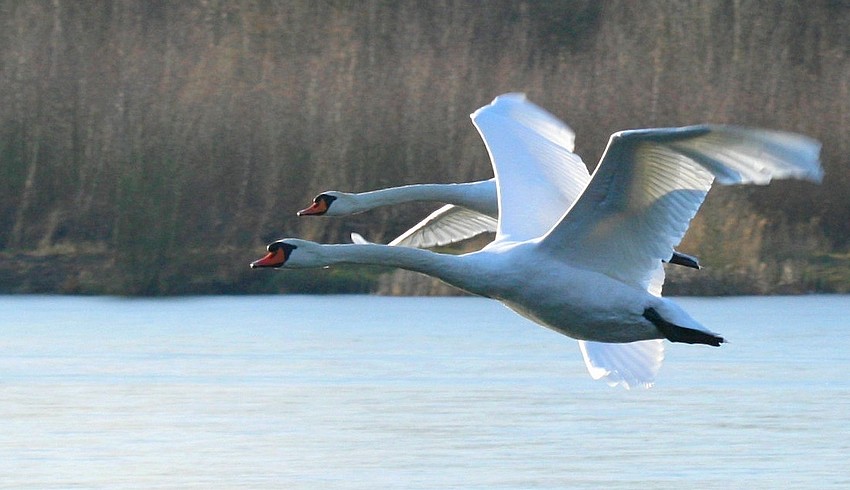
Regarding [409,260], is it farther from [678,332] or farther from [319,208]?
[319,208]

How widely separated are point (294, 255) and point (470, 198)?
2.23 meters

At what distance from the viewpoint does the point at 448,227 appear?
33.9ft

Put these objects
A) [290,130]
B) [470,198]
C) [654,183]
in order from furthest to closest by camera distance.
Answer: [290,130] < [470,198] < [654,183]

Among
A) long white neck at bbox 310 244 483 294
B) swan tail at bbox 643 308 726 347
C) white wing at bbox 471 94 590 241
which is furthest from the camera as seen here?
white wing at bbox 471 94 590 241

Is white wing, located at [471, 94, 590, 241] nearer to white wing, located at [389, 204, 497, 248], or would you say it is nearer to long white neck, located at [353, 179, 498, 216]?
long white neck, located at [353, 179, 498, 216]

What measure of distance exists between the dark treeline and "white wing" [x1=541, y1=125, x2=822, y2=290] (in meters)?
7.04

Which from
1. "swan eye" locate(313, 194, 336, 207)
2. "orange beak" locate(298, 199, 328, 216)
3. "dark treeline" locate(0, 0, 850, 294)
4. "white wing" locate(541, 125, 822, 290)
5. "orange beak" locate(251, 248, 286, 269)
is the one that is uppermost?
"white wing" locate(541, 125, 822, 290)

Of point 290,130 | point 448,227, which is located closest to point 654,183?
point 448,227

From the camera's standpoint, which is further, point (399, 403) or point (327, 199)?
point (399, 403)

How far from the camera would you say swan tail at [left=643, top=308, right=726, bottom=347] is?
7828 millimetres

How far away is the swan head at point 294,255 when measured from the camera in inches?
311

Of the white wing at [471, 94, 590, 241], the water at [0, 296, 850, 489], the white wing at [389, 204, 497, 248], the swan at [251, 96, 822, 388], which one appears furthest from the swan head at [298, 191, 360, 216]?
the swan at [251, 96, 822, 388]

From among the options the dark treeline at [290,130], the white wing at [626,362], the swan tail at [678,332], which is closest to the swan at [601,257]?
the swan tail at [678,332]

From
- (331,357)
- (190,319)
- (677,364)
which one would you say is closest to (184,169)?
(190,319)
